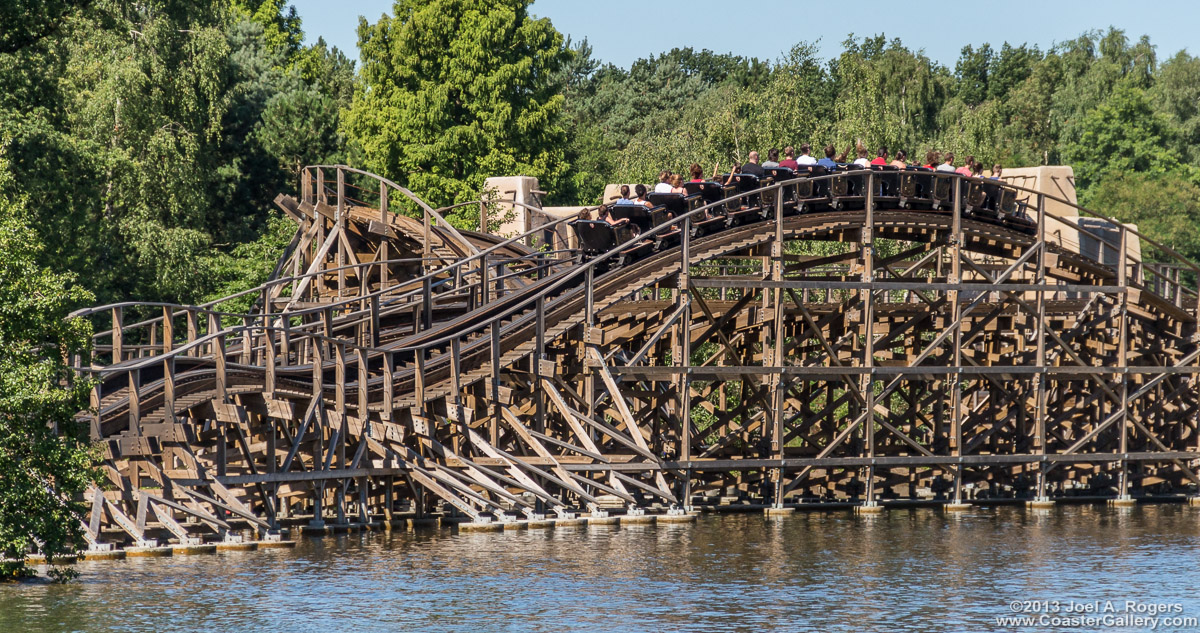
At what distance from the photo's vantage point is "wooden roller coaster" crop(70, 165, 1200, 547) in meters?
22.8

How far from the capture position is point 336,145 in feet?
178

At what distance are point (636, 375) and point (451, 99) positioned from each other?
30190mm

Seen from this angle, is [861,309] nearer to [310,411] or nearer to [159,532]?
[310,411]

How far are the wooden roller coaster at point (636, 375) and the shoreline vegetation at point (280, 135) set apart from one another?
2.15 meters

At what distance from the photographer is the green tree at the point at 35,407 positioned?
17.3 metres

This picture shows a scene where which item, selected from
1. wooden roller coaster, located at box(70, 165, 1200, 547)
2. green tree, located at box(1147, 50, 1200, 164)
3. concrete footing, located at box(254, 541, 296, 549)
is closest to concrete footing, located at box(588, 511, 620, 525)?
wooden roller coaster, located at box(70, 165, 1200, 547)

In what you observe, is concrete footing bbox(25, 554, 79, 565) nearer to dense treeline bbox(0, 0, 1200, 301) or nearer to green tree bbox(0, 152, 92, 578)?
green tree bbox(0, 152, 92, 578)

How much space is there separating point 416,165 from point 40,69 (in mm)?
19990

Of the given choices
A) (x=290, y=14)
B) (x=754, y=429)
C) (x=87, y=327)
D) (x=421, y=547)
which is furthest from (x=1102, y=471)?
(x=290, y=14)

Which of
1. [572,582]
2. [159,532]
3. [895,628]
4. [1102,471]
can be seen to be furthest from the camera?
[1102,471]

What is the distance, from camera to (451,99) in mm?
55000

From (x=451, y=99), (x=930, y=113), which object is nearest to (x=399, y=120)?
(x=451, y=99)

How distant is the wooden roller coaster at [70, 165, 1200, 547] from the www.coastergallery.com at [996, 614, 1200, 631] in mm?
7722

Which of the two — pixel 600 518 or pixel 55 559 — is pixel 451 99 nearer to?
pixel 600 518
